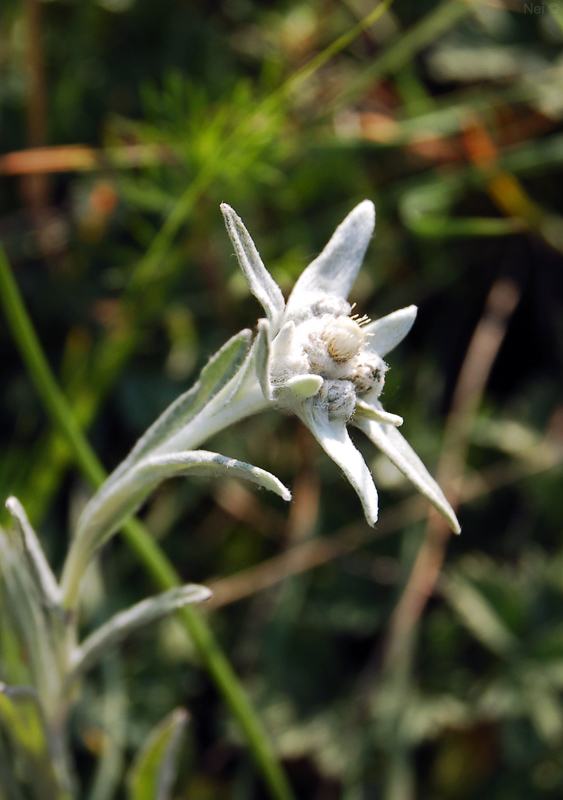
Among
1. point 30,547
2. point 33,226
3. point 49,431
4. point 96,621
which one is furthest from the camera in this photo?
point 33,226

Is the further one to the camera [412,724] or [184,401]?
[412,724]

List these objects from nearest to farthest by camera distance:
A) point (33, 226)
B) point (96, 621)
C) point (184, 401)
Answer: point (184, 401), point (96, 621), point (33, 226)

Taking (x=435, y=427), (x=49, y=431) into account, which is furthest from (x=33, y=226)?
(x=435, y=427)

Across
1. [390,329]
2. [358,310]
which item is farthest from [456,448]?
[390,329]

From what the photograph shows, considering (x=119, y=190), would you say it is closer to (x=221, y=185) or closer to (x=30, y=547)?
(x=221, y=185)

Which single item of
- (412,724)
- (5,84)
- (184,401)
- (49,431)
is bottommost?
(412,724)

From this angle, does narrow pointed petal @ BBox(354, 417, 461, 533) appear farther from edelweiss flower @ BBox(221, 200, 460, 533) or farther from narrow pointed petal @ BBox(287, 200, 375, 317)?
narrow pointed petal @ BBox(287, 200, 375, 317)

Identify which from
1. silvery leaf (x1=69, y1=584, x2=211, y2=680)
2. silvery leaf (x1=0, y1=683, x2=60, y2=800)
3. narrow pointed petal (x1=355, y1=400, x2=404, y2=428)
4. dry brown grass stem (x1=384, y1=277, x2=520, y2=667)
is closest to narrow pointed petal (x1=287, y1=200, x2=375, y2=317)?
narrow pointed petal (x1=355, y1=400, x2=404, y2=428)
